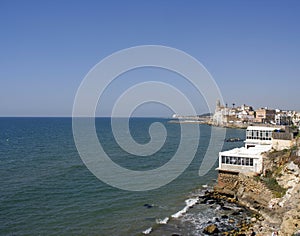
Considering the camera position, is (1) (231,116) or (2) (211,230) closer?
(2) (211,230)

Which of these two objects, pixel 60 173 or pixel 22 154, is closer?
pixel 60 173

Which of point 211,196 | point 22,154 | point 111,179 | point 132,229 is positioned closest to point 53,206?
point 132,229

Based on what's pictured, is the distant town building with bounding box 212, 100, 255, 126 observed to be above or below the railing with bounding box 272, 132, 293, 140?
above

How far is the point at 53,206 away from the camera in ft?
85.3

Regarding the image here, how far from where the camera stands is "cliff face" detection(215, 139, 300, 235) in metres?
20.8

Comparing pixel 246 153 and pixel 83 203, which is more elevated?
pixel 246 153

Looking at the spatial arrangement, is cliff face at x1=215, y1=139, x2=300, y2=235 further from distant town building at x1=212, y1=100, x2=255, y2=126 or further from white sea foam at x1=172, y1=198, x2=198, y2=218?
distant town building at x1=212, y1=100, x2=255, y2=126

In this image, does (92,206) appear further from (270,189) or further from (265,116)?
(265,116)

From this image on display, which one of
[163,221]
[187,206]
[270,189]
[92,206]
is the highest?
[270,189]

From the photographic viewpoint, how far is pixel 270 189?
25.5 metres

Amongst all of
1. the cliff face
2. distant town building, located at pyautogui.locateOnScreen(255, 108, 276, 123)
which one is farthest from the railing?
distant town building, located at pyautogui.locateOnScreen(255, 108, 276, 123)

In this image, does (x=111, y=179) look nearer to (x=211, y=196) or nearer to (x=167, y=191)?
(x=167, y=191)

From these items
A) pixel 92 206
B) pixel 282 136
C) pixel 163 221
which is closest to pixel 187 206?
pixel 163 221

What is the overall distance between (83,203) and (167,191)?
30.5 feet
